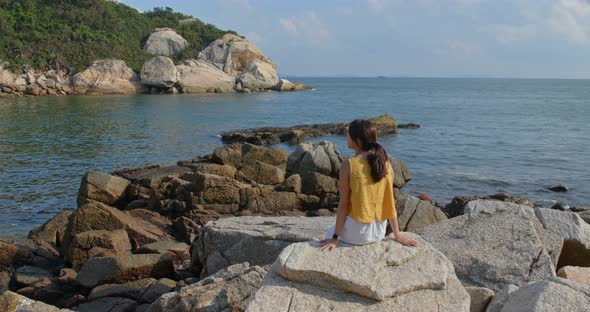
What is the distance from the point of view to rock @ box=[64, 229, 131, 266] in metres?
11.6

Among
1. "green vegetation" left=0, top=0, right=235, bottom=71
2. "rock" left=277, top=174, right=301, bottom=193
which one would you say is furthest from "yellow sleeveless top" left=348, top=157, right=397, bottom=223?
"green vegetation" left=0, top=0, right=235, bottom=71

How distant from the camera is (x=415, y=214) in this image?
39.2 feet

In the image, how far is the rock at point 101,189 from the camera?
16891 millimetres

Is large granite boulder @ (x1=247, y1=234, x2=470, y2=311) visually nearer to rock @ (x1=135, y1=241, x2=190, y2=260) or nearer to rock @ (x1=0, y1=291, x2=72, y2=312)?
rock @ (x1=0, y1=291, x2=72, y2=312)

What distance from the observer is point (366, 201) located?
6.15 metres

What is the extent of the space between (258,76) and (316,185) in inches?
3173

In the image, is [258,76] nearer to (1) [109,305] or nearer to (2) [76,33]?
(2) [76,33]

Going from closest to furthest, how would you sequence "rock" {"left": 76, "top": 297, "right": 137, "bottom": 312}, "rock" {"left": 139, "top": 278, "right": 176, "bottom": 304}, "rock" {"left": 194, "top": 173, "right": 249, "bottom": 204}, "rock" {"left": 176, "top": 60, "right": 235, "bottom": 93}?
"rock" {"left": 76, "top": 297, "right": 137, "bottom": 312}, "rock" {"left": 139, "top": 278, "right": 176, "bottom": 304}, "rock" {"left": 194, "top": 173, "right": 249, "bottom": 204}, "rock" {"left": 176, "top": 60, "right": 235, "bottom": 93}

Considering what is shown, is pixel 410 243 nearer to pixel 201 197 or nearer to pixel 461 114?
pixel 201 197

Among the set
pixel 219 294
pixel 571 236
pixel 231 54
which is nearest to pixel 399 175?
pixel 571 236

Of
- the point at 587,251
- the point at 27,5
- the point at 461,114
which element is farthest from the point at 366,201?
the point at 27,5

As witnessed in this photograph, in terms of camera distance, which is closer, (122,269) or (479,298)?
(479,298)

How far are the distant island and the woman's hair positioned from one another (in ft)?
232

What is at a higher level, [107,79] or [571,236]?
[571,236]
